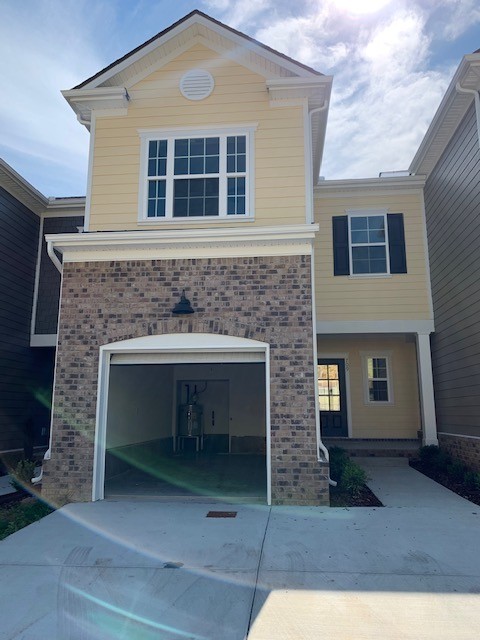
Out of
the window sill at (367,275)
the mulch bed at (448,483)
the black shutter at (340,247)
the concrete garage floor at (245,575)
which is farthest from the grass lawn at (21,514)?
the window sill at (367,275)

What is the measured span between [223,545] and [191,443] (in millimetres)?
8943

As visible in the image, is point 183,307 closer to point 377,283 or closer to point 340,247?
point 340,247

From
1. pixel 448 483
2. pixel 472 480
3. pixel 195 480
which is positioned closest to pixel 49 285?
pixel 195 480

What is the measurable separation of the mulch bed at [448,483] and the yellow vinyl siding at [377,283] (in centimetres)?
310

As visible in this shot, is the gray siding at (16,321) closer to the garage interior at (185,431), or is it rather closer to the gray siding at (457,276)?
the garage interior at (185,431)

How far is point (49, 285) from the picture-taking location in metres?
11.6

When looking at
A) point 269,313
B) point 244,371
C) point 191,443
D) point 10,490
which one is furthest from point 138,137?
point 191,443

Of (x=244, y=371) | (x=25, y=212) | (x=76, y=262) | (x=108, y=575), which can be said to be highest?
(x=25, y=212)

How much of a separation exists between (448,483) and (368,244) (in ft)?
17.6

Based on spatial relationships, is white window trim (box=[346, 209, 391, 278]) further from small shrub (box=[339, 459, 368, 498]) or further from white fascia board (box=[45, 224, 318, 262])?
small shrub (box=[339, 459, 368, 498])

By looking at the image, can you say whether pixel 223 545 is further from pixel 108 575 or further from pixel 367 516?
pixel 367 516

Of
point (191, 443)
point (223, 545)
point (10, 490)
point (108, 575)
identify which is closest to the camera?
point (108, 575)

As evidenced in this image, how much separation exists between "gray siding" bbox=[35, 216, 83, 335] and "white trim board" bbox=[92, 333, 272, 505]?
443 cm

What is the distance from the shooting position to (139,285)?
25.1ft
